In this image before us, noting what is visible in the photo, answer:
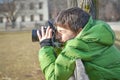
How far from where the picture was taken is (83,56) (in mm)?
2646

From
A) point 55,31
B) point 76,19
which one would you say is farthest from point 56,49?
point 76,19

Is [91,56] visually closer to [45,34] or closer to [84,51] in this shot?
[84,51]

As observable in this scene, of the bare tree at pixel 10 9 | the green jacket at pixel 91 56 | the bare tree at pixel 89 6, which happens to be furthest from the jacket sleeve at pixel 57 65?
the bare tree at pixel 10 9

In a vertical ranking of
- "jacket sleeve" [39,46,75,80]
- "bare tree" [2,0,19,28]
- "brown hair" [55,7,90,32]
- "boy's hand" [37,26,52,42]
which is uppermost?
"brown hair" [55,7,90,32]

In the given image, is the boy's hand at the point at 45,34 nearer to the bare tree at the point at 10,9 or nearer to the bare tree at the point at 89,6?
the bare tree at the point at 89,6

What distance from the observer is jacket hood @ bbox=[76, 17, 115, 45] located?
268cm

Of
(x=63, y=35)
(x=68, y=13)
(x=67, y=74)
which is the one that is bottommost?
(x=67, y=74)

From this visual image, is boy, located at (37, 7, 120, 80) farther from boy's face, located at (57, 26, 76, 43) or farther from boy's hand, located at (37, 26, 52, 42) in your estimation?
boy's hand, located at (37, 26, 52, 42)

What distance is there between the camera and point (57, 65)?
8.78ft

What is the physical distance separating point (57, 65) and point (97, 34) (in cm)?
37

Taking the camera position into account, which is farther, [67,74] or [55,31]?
[55,31]

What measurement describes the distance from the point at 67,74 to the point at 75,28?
36cm

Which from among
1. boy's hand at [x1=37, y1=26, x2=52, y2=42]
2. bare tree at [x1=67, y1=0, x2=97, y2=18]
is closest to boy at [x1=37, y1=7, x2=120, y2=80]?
boy's hand at [x1=37, y1=26, x2=52, y2=42]

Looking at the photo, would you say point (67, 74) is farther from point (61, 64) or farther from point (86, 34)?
point (86, 34)
